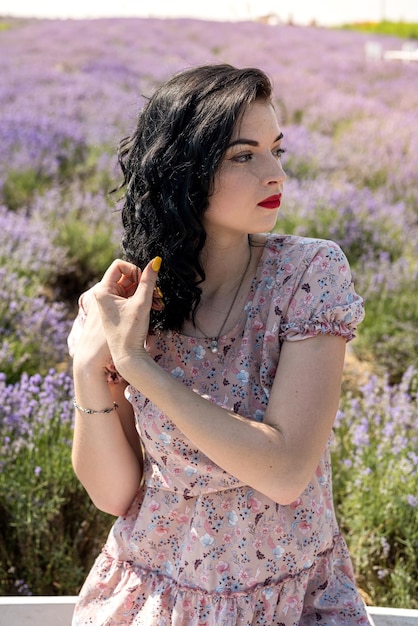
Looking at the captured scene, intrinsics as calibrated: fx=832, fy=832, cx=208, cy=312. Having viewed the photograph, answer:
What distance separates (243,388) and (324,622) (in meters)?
0.47

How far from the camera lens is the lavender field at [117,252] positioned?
2230mm

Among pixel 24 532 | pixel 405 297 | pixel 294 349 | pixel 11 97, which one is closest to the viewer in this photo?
pixel 294 349

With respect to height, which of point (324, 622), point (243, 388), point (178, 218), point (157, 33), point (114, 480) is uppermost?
point (178, 218)

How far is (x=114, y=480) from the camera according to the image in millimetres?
1646

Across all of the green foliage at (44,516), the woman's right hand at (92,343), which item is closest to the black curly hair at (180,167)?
the woman's right hand at (92,343)

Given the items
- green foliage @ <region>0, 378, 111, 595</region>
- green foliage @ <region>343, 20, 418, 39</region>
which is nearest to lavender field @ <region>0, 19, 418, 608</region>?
green foliage @ <region>0, 378, 111, 595</region>

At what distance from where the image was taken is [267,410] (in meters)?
1.44

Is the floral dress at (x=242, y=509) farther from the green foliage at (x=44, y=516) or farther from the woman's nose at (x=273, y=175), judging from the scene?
the green foliage at (x=44, y=516)

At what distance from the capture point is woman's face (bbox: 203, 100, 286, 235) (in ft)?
4.91

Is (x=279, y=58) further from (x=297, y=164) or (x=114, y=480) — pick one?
(x=114, y=480)

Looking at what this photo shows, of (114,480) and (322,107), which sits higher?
(114,480)

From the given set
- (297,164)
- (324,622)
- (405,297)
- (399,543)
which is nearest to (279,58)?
(297,164)

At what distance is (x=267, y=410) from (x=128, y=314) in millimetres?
295

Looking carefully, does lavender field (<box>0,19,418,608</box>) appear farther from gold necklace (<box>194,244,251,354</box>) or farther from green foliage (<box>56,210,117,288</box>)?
gold necklace (<box>194,244,251,354</box>)
